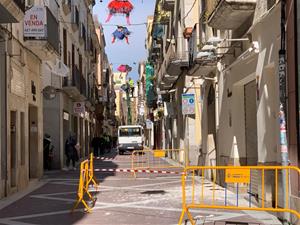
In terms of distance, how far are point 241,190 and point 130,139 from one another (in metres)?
34.9

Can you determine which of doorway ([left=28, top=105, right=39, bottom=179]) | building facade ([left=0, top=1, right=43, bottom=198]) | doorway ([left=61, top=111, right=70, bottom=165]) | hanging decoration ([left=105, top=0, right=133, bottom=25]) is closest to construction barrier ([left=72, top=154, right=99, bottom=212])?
building facade ([left=0, top=1, right=43, bottom=198])

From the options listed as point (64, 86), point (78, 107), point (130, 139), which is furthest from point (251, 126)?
point (130, 139)

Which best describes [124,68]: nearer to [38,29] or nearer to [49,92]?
[49,92]

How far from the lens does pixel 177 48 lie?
1151 inches

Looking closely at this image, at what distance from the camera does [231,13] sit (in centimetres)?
1271

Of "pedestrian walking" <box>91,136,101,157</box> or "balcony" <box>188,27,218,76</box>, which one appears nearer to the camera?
"balcony" <box>188,27,218,76</box>

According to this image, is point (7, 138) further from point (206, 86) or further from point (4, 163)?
point (206, 86)

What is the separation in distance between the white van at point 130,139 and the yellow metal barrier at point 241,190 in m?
30.3

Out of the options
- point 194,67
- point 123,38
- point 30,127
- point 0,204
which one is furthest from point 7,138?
point 123,38

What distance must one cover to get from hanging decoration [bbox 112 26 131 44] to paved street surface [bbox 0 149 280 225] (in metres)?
11.8

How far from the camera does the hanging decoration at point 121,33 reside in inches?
1128

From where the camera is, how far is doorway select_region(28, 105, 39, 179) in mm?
19766

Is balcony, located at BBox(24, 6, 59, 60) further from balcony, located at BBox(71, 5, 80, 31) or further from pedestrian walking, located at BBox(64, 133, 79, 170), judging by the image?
balcony, located at BBox(71, 5, 80, 31)

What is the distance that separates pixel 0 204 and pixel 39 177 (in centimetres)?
709
